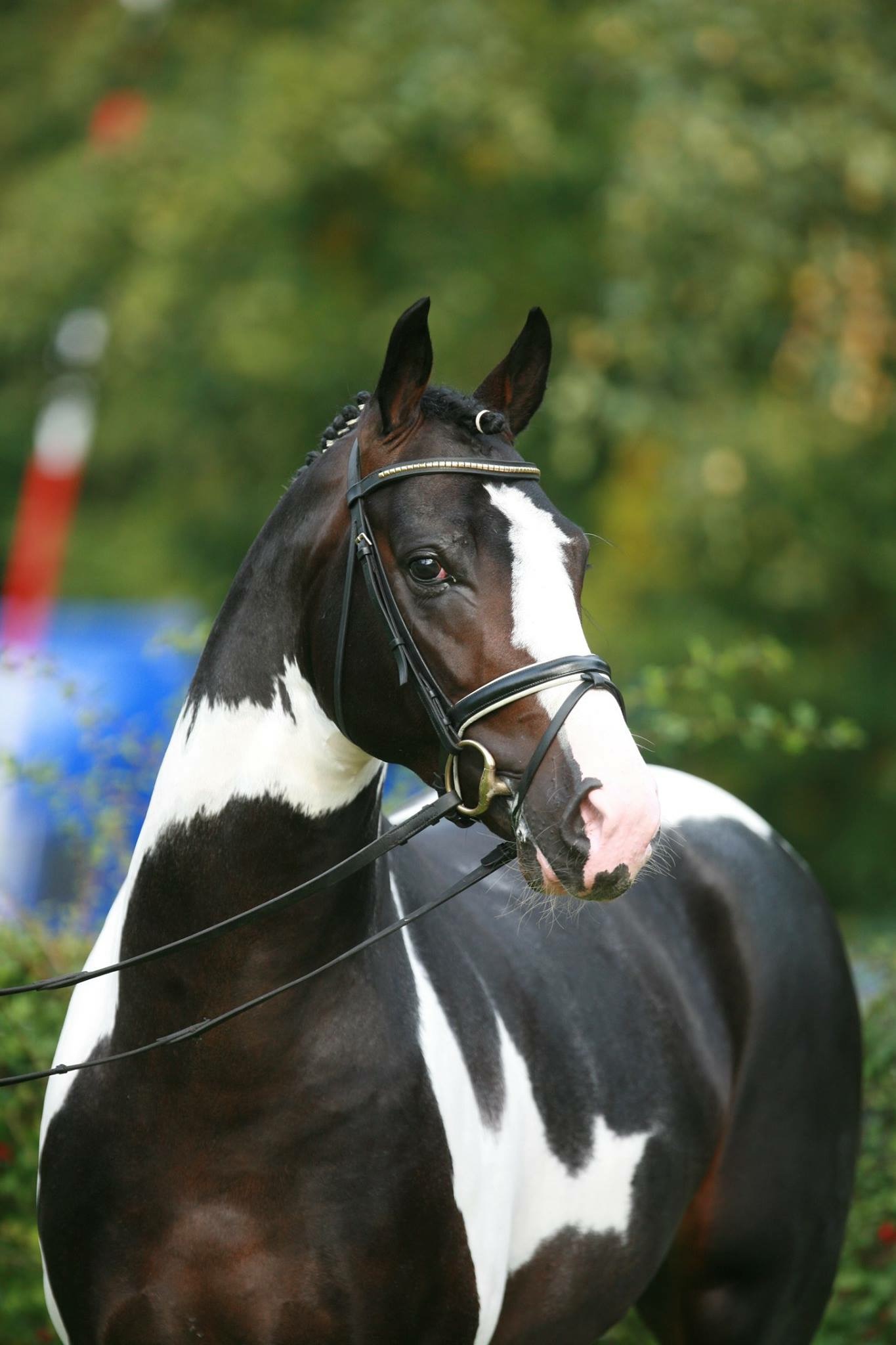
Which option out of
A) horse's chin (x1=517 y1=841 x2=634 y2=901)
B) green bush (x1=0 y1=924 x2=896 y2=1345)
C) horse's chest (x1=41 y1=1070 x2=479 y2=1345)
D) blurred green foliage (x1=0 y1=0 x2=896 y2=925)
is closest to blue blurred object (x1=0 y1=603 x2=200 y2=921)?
green bush (x1=0 y1=924 x2=896 y2=1345)

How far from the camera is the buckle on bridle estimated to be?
7.91 ft

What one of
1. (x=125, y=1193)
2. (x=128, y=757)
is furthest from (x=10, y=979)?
(x=125, y=1193)

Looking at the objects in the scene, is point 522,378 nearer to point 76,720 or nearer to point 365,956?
point 365,956

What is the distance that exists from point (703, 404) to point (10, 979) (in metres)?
7.15

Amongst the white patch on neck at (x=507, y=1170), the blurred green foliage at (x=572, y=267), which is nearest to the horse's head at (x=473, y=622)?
the white patch on neck at (x=507, y=1170)

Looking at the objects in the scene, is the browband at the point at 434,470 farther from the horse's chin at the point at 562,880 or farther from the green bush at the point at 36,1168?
the green bush at the point at 36,1168

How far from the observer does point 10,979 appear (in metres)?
4.31

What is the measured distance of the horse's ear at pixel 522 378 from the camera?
2.86 m

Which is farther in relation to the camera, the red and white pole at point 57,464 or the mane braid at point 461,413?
the red and white pole at point 57,464

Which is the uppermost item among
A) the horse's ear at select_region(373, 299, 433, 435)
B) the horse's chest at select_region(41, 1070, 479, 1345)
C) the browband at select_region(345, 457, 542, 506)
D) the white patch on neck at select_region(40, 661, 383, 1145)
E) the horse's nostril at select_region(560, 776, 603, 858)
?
the horse's ear at select_region(373, 299, 433, 435)

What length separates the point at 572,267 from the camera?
12.6 m

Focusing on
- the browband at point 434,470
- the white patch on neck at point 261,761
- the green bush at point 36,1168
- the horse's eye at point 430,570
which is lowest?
the green bush at point 36,1168

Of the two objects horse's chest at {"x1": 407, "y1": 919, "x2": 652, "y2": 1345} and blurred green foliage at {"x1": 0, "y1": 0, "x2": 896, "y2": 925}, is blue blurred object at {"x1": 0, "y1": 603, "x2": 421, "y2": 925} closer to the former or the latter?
horse's chest at {"x1": 407, "y1": 919, "x2": 652, "y2": 1345}

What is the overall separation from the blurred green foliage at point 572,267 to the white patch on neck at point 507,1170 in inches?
222
